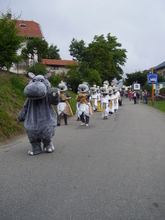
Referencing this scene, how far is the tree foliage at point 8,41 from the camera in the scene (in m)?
15.5

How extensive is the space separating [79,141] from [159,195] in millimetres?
4865

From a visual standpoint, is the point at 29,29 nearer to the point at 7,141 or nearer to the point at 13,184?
the point at 7,141

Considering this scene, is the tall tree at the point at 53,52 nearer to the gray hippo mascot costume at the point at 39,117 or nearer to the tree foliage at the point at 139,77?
the tree foliage at the point at 139,77

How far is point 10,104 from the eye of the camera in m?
12.5

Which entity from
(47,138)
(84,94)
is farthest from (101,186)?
(84,94)

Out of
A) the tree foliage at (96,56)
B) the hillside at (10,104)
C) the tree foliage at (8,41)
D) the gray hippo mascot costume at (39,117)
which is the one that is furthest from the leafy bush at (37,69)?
the tree foliage at (96,56)

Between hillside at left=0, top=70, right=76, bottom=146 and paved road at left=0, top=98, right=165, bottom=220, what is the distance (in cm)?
148

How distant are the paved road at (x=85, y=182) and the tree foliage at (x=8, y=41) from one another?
8071mm

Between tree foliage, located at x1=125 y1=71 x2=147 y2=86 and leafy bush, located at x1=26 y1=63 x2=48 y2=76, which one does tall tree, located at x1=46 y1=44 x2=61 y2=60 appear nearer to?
tree foliage, located at x1=125 y1=71 x2=147 y2=86

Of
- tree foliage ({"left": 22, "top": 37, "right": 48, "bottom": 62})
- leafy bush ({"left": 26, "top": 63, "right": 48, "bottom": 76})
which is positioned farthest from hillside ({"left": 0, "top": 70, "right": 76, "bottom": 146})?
tree foliage ({"left": 22, "top": 37, "right": 48, "bottom": 62})

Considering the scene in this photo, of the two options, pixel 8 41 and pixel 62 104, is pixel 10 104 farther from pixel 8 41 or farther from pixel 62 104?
pixel 8 41

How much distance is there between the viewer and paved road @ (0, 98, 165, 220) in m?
3.98

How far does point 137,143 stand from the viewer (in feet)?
29.0

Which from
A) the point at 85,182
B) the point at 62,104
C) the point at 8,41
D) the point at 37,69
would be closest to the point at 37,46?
the point at 37,69
